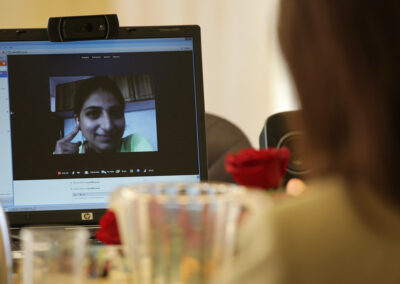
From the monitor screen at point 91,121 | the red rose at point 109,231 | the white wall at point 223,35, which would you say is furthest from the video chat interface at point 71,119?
the white wall at point 223,35

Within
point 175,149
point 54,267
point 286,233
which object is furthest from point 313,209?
point 175,149

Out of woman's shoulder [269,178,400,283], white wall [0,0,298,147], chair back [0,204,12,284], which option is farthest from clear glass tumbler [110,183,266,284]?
white wall [0,0,298,147]

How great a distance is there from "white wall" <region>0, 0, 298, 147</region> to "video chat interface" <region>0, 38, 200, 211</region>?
1956 millimetres

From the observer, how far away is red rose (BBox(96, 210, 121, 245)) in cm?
79

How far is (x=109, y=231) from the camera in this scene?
0.80 metres

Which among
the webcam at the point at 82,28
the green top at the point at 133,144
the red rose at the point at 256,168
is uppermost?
the webcam at the point at 82,28

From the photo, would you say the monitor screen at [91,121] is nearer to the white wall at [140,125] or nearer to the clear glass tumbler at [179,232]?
the white wall at [140,125]

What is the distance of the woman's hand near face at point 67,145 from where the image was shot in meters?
1.30

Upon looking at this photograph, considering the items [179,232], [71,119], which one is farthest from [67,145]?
[179,232]

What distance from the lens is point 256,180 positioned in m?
0.82

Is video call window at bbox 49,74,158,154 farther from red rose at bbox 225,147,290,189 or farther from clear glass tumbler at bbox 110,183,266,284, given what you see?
clear glass tumbler at bbox 110,183,266,284

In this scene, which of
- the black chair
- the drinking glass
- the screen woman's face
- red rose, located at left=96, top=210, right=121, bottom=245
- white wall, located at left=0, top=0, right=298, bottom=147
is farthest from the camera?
white wall, located at left=0, top=0, right=298, bottom=147

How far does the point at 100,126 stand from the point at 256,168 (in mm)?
561

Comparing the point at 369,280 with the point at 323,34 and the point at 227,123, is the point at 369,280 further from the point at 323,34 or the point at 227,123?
the point at 227,123
